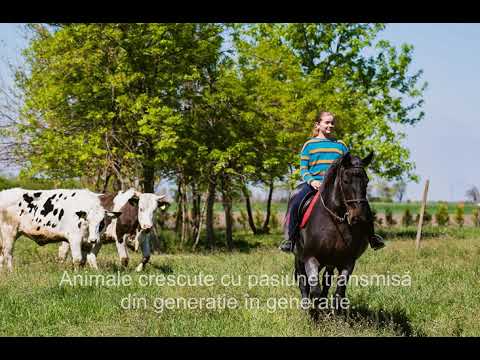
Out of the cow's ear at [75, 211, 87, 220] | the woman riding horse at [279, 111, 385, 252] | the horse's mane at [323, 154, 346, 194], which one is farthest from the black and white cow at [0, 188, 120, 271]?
the horse's mane at [323, 154, 346, 194]

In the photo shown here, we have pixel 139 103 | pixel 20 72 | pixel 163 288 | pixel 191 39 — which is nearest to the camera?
pixel 163 288

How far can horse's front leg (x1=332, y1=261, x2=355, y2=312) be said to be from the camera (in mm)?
8703

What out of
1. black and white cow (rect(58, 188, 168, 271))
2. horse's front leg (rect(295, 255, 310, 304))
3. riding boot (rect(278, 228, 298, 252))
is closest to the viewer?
riding boot (rect(278, 228, 298, 252))

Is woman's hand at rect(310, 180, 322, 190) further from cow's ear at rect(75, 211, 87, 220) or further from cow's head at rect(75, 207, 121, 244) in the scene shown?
cow's ear at rect(75, 211, 87, 220)

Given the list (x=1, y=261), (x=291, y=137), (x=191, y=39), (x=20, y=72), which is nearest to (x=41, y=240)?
(x=1, y=261)

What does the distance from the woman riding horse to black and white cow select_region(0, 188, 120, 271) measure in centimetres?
644

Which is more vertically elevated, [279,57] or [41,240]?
[279,57]

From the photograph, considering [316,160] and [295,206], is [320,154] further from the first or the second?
[295,206]

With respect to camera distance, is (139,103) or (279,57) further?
(279,57)

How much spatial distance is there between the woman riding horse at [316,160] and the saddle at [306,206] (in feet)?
0.13

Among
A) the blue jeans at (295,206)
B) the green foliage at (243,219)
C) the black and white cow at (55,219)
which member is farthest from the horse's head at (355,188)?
the green foliage at (243,219)

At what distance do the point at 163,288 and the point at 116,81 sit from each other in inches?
515

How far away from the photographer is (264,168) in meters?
27.1

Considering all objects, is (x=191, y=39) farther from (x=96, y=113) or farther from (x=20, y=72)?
(x=20, y=72)
